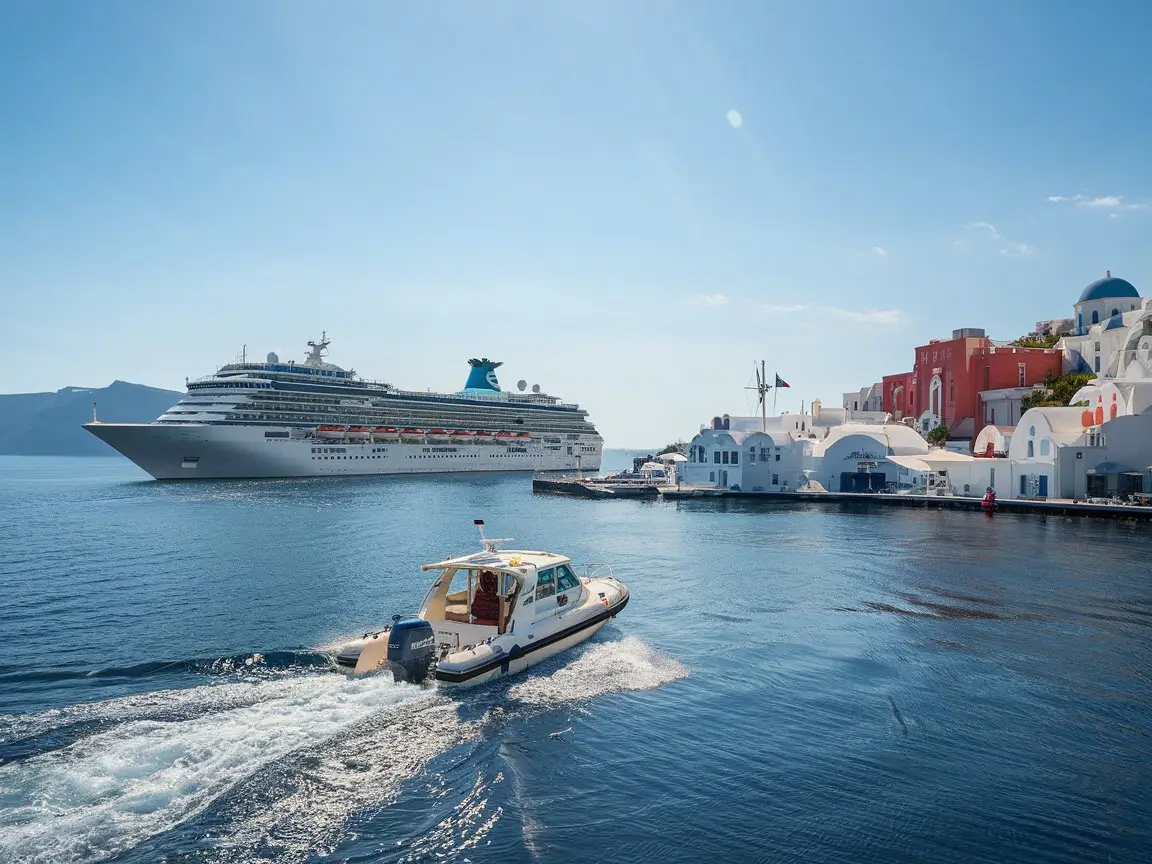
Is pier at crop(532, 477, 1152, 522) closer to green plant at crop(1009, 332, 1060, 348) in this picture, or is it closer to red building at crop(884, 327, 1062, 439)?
red building at crop(884, 327, 1062, 439)

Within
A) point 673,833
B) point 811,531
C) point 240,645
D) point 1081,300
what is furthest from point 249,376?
point 1081,300

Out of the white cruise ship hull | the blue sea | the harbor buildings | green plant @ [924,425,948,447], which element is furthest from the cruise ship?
green plant @ [924,425,948,447]

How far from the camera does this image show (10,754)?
11289 mm

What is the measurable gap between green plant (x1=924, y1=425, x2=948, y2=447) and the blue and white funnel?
6705 centimetres

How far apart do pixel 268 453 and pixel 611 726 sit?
248 ft

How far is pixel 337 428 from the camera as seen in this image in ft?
291

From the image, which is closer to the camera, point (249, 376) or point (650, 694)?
point (650, 694)

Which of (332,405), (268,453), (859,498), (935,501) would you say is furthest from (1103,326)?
(268,453)

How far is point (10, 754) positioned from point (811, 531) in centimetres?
3941

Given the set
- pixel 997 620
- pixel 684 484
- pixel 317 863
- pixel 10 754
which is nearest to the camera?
pixel 317 863

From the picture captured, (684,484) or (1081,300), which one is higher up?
(1081,300)

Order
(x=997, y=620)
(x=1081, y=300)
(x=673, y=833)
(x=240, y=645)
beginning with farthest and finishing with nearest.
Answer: (x=1081, y=300), (x=997, y=620), (x=240, y=645), (x=673, y=833)

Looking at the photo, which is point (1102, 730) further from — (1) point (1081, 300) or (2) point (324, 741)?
(1) point (1081, 300)

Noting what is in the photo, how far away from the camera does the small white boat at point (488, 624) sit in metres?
14.3
